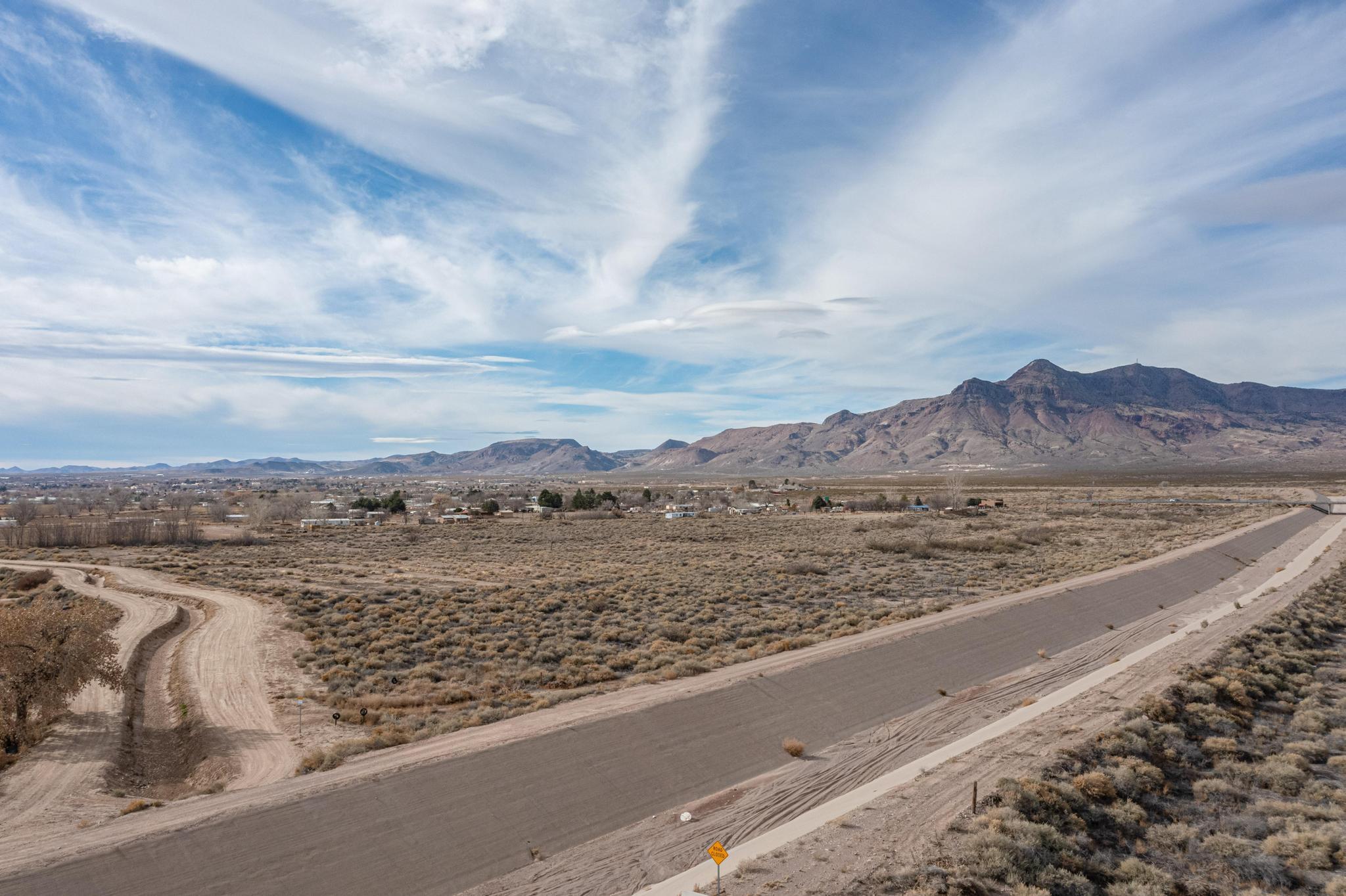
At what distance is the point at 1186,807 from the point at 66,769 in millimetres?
23149

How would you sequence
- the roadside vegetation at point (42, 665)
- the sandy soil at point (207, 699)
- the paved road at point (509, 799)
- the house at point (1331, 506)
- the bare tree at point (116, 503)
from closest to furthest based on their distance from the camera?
the paved road at point (509, 799)
the sandy soil at point (207, 699)
the roadside vegetation at point (42, 665)
the house at point (1331, 506)
the bare tree at point (116, 503)

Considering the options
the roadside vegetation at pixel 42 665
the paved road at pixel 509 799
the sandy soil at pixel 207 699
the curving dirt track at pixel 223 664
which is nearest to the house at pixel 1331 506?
the paved road at pixel 509 799

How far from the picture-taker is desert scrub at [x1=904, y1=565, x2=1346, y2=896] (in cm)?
1028

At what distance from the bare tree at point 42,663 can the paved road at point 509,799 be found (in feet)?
27.0

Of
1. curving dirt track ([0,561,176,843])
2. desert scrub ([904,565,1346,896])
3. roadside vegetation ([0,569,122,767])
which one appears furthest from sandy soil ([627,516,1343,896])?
roadside vegetation ([0,569,122,767])

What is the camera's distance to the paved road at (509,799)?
10430 mm

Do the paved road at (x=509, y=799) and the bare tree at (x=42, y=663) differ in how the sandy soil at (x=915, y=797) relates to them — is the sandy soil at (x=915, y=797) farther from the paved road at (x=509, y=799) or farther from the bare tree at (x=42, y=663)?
the bare tree at (x=42, y=663)

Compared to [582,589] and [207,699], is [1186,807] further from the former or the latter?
[582,589]

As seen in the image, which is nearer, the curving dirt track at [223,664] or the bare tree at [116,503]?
the curving dirt track at [223,664]

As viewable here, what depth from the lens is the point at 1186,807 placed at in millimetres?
12664

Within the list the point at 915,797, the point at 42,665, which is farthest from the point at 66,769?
the point at 915,797

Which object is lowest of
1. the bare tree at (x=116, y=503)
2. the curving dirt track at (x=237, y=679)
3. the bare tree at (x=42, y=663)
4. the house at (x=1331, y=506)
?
the house at (x=1331, y=506)

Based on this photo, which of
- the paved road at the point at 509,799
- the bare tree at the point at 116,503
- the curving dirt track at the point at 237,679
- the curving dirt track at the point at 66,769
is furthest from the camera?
the bare tree at the point at 116,503

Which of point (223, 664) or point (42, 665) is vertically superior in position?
point (42, 665)
